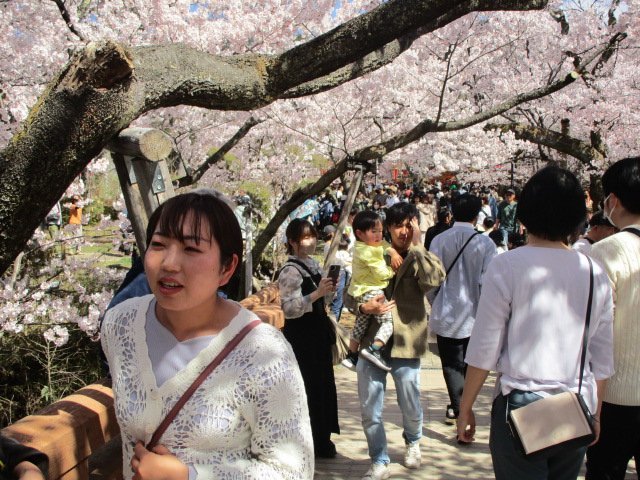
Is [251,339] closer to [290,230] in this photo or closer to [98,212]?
[290,230]

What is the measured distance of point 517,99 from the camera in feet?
19.7

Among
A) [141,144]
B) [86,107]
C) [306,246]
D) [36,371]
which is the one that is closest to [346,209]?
[306,246]

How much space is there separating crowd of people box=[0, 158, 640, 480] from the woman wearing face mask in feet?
0.05

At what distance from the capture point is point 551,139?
10.9m

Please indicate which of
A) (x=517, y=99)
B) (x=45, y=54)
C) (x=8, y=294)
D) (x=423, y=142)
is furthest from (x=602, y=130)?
(x=8, y=294)

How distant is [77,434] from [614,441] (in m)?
2.17

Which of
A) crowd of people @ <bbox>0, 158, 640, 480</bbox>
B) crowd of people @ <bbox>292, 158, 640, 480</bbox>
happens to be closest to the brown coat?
crowd of people @ <bbox>0, 158, 640, 480</bbox>

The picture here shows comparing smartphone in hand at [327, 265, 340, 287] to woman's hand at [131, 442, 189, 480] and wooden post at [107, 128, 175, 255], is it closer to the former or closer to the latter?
wooden post at [107, 128, 175, 255]

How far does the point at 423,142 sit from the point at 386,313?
1887 cm

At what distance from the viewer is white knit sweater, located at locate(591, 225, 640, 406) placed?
2.61 meters

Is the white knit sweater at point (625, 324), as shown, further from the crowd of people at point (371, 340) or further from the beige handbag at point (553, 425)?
the beige handbag at point (553, 425)

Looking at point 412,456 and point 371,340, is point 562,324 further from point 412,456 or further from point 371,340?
point 412,456

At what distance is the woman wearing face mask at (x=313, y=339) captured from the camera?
435 cm

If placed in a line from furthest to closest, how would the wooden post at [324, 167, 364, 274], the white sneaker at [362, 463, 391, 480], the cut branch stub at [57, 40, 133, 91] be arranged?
the wooden post at [324, 167, 364, 274], the white sneaker at [362, 463, 391, 480], the cut branch stub at [57, 40, 133, 91]
